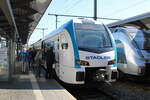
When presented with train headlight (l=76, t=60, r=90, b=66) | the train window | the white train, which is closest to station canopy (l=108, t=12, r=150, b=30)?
the white train

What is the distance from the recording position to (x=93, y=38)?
8.30 metres

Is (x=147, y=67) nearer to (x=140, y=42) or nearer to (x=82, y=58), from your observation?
(x=140, y=42)

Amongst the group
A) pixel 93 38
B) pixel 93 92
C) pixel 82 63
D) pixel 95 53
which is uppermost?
pixel 93 38

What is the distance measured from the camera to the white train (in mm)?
9305

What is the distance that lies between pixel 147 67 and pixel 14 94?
6.08 m

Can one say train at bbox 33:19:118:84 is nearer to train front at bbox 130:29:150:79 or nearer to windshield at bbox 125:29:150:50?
train front at bbox 130:29:150:79

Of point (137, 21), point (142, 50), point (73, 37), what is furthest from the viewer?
point (137, 21)

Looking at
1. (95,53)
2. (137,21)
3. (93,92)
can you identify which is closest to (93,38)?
(95,53)

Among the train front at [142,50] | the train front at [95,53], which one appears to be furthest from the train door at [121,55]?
the train front at [95,53]

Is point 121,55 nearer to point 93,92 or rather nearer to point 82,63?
point 93,92

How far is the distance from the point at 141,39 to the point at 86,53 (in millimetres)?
3963

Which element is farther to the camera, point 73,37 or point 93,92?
point 93,92

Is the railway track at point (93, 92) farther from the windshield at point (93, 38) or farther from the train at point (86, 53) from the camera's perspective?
the windshield at point (93, 38)

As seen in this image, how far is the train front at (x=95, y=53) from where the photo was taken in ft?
25.2
